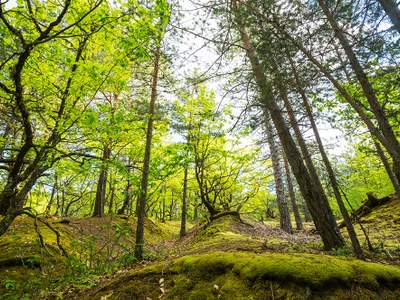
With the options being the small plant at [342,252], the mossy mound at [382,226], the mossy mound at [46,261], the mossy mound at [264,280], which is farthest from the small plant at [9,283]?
the mossy mound at [382,226]

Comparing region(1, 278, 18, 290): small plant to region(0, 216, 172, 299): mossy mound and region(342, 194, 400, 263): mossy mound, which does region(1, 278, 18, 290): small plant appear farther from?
region(342, 194, 400, 263): mossy mound

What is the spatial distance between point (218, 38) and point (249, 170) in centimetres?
837

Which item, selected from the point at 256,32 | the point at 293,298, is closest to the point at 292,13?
the point at 256,32

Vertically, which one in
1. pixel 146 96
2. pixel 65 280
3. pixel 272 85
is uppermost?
pixel 146 96

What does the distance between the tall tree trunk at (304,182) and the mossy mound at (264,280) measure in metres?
2.09

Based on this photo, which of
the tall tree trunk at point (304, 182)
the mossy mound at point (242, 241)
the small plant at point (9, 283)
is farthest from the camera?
the tall tree trunk at point (304, 182)

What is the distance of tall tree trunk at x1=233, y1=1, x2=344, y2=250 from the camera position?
4.98 m

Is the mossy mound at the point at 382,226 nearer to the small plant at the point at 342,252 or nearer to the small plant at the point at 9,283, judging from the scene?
the small plant at the point at 342,252

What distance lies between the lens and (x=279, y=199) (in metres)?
11.3

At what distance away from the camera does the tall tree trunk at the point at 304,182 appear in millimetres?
4977

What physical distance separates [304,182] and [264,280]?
10.7ft

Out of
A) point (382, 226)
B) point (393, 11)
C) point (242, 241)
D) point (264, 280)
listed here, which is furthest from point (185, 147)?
point (382, 226)

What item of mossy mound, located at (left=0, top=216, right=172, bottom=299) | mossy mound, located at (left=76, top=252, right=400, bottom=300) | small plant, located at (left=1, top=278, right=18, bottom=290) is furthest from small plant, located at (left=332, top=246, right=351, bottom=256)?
small plant, located at (left=1, top=278, right=18, bottom=290)

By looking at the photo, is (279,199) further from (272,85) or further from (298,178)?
(272,85)
